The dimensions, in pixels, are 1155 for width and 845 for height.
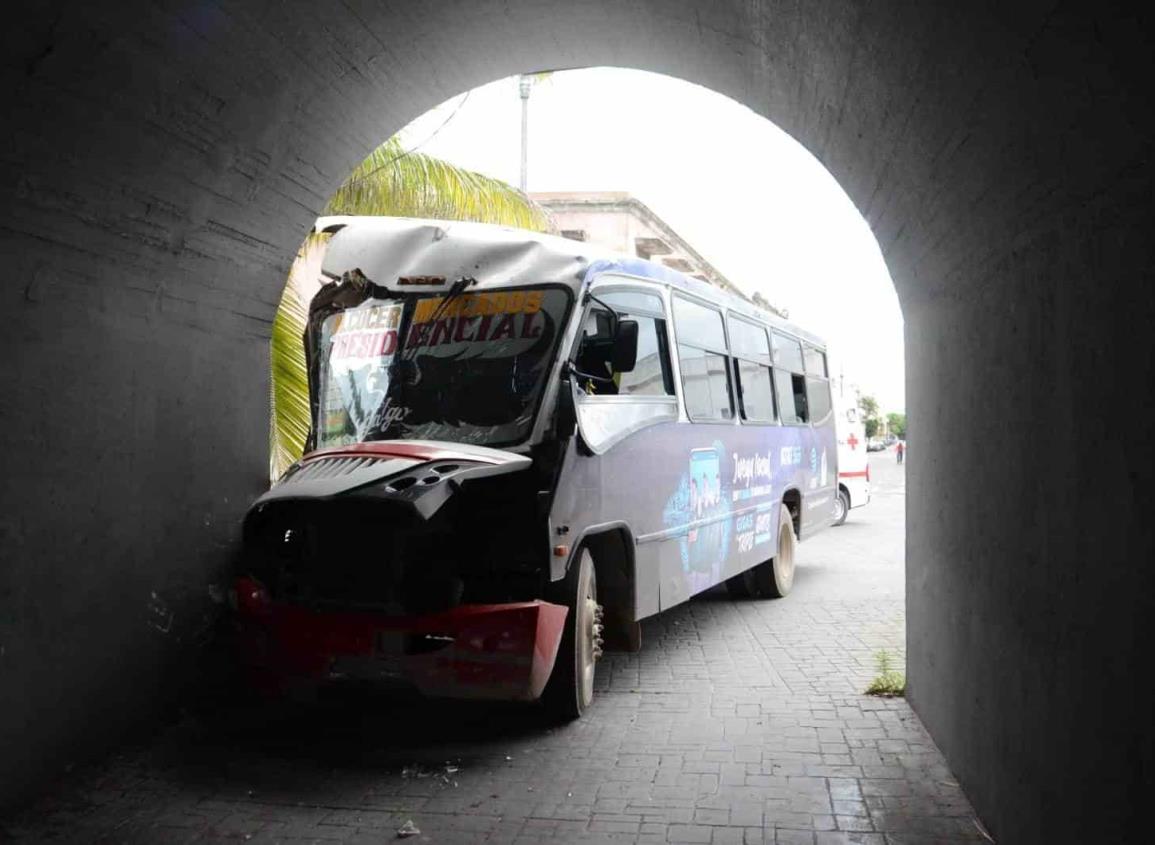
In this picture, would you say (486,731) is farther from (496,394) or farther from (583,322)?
(583,322)

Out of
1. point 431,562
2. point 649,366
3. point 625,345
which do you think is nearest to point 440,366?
point 625,345

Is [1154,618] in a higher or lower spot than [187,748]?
higher

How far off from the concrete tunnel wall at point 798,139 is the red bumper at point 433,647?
0.96 metres

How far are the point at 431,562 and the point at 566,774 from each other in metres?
1.37

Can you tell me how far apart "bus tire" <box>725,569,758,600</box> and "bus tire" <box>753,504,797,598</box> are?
0.06 m

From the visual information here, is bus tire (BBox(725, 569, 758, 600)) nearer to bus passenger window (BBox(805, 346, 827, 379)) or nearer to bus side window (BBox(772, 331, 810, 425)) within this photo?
bus side window (BBox(772, 331, 810, 425))

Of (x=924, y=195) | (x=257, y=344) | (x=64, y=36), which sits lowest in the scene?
(x=257, y=344)

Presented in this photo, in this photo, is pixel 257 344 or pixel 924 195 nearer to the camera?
pixel 924 195

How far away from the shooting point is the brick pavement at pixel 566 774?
4668 mm

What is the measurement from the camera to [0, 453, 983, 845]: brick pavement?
467cm

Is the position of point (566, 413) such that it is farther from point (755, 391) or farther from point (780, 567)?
point (780, 567)

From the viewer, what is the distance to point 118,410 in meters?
5.57

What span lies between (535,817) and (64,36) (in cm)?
403

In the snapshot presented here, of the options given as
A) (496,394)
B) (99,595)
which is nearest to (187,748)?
(99,595)
